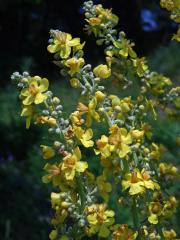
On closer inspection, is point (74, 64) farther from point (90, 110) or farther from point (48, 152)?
point (48, 152)

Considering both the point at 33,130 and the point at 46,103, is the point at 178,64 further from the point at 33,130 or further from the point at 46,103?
the point at 46,103

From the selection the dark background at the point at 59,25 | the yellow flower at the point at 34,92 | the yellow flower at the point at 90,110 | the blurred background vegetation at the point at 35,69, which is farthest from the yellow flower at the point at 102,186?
the dark background at the point at 59,25

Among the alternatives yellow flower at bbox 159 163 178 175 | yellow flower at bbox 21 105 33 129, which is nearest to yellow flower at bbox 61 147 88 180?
yellow flower at bbox 21 105 33 129

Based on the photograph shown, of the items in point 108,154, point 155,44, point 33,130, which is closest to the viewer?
point 108,154

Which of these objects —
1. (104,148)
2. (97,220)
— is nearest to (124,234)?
(97,220)

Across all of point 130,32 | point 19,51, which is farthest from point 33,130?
point 130,32
